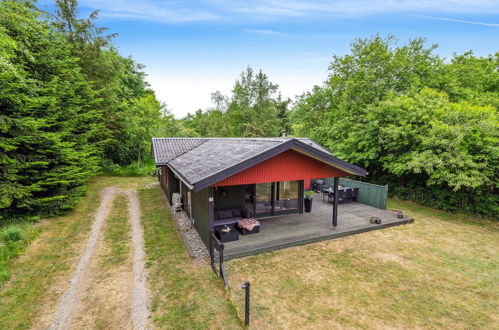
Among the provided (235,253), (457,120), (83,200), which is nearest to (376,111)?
(457,120)

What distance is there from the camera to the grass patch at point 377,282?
4.83 meters

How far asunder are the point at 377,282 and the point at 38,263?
961 centimetres

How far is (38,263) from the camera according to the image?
691 cm

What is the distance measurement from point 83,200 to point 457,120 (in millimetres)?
20060

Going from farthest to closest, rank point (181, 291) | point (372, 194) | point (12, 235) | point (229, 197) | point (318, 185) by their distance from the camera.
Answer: point (318, 185) < point (372, 194) < point (229, 197) < point (12, 235) < point (181, 291)

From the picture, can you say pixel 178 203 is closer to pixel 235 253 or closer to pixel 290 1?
pixel 235 253

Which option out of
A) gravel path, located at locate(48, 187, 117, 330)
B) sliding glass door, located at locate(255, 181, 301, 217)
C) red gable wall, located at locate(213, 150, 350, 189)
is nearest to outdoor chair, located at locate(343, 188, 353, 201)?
sliding glass door, located at locate(255, 181, 301, 217)

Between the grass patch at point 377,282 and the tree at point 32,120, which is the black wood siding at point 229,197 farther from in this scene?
the tree at point 32,120

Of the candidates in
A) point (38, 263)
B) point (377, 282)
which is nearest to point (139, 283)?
point (38, 263)

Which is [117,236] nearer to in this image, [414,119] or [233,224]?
[233,224]

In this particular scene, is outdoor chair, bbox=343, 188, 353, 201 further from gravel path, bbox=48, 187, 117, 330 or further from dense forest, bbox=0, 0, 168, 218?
dense forest, bbox=0, 0, 168, 218

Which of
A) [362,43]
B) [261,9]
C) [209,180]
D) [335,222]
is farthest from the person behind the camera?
[362,43]

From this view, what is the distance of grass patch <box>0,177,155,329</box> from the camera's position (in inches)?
198

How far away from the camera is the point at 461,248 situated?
8.16 meters
